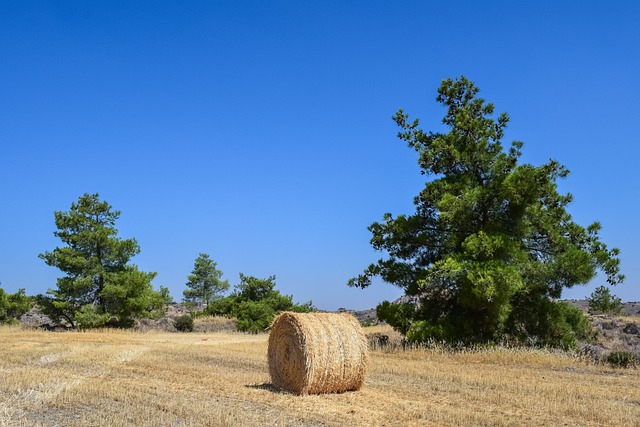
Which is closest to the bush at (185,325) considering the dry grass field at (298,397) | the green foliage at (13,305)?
the green foliage at (13,305)

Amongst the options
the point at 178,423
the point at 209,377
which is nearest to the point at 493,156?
the point at 209,377

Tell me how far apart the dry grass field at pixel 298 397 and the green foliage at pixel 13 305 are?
2462cm

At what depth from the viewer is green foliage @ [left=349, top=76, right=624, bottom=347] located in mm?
21359

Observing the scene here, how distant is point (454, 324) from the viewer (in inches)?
882

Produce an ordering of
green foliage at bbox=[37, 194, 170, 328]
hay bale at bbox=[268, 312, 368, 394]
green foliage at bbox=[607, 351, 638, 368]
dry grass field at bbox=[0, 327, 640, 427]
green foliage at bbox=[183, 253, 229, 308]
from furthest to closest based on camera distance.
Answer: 1. green foliage at bbox=[183, 253, 229, 308]
2. green foliage at bbox=[37, 194, 170, 328]
3. green foliage at bbox=[607, 351, 638, 368]
4. hay bale at bbox=[268, 312, 368, 394]
5. dry grass field at bbox=[0, 327, 640, 427]

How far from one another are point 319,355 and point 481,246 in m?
10.4

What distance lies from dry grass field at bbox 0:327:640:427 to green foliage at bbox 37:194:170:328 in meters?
17.8

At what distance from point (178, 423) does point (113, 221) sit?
30510 mm

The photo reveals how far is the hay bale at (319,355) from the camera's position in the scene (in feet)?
40.1

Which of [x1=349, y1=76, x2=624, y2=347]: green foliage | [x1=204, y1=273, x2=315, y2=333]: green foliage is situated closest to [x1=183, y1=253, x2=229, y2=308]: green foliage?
[x1=204, y1=273, x2=315, y2=333]: green foliage

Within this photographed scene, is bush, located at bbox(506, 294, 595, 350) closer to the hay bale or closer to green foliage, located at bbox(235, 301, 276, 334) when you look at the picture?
the hay bale

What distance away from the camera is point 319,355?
1230 centimetres

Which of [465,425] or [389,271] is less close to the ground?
[389,271]

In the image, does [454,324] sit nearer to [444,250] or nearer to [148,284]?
[444,250]
